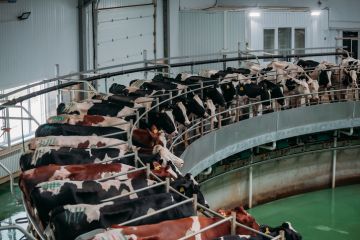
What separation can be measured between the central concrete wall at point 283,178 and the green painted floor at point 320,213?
0.70 ft

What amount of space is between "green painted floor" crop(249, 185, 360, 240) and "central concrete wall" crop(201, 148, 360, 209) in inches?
8.4

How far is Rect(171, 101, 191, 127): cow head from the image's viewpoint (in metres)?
10.1

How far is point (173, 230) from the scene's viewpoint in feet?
15.7

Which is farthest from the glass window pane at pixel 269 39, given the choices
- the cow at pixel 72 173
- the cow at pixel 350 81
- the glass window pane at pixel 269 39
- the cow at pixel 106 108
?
the cow at pixel 72 173

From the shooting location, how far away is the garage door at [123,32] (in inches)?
584

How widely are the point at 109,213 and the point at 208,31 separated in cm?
1421

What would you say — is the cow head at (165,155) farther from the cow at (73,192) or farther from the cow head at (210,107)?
the cow head at (210,107)

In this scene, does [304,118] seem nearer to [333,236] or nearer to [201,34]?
[333,236]

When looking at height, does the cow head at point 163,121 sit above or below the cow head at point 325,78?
below

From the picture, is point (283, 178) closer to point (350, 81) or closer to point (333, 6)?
point (350, 81)

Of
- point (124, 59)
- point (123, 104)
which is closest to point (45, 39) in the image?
point (124, 59)

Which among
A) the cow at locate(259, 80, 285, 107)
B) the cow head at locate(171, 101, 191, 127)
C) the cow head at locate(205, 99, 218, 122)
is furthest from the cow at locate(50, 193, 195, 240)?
the cow at locate(259, 80, 285, 107)

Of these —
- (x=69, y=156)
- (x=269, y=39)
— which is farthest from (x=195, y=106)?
(x=269, y=39)

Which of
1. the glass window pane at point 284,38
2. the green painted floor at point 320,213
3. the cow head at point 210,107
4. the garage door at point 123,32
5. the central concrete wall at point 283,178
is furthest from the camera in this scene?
the glass window pane at point 284,38
